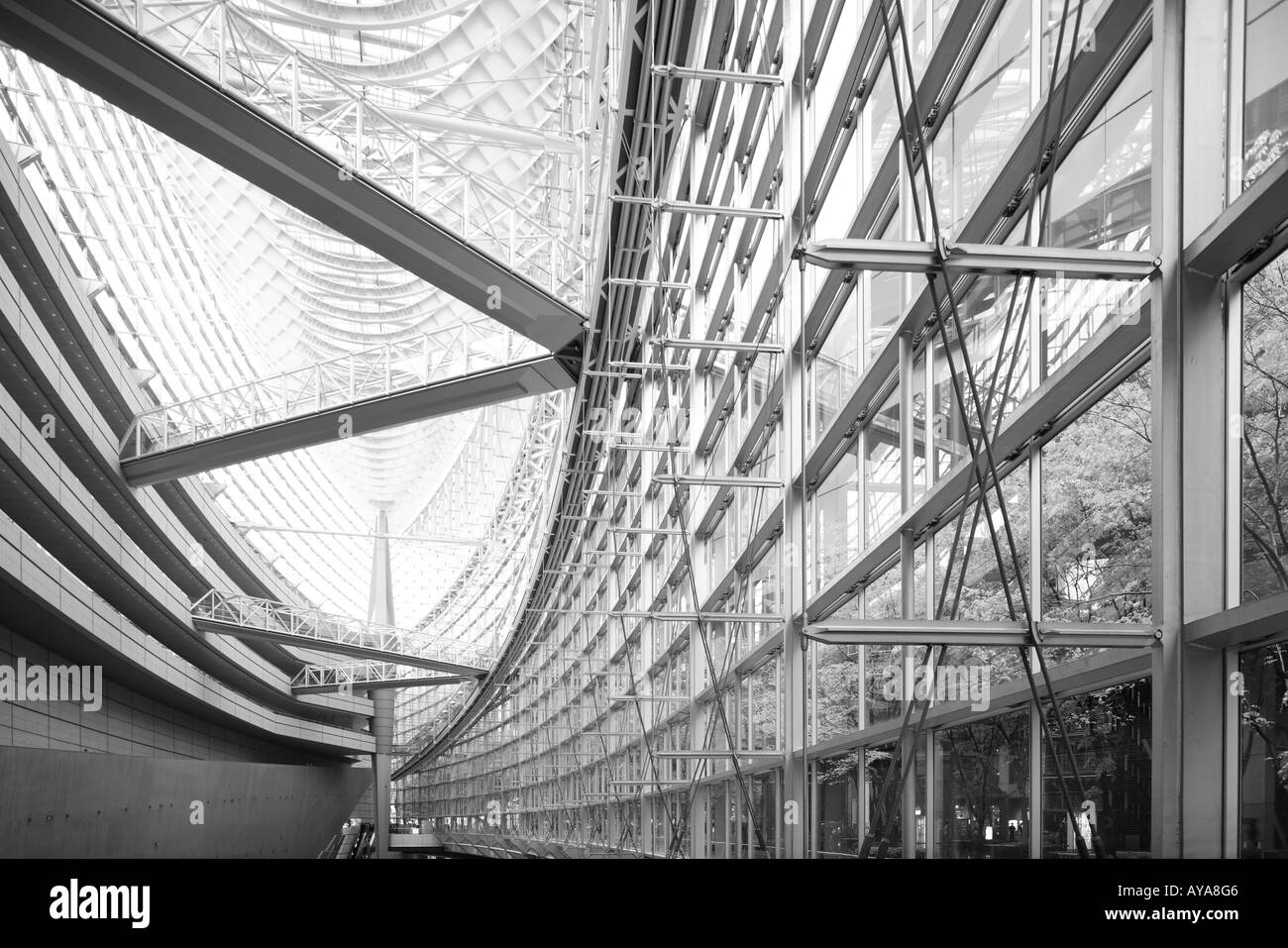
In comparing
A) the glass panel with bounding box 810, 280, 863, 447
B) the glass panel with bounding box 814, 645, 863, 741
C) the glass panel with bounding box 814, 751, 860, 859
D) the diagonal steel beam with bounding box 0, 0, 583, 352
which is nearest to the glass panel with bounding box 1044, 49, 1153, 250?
the glass panel with bounding box 810, 280, 863, 447

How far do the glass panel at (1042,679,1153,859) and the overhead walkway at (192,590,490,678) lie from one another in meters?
32.5

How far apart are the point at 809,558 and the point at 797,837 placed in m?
2.98

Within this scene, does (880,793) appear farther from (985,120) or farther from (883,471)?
(985,120)

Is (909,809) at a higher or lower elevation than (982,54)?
lower

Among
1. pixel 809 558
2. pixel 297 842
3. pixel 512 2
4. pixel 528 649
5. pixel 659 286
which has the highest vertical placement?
pixel 512 2

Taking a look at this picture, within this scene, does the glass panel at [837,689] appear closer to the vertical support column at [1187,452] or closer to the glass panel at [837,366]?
the glass panel at [837,366]

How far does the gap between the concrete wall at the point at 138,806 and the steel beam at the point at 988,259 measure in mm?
18031

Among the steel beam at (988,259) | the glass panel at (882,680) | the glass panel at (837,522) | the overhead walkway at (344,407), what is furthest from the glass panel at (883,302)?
the overhead walkway at (344,407)

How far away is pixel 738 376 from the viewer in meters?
17.5

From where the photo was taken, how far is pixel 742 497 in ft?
61.1
